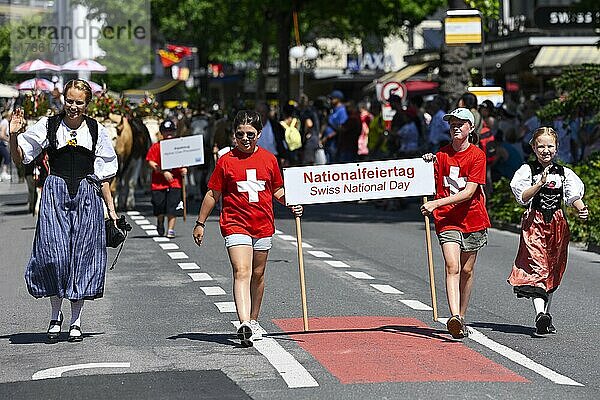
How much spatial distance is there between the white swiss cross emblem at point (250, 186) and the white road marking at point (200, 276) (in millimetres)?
4395

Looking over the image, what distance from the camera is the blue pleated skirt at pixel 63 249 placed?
34.9ft

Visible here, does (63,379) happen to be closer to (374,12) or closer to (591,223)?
(591,223)

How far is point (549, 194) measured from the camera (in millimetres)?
11234

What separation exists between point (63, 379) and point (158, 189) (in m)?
11.5

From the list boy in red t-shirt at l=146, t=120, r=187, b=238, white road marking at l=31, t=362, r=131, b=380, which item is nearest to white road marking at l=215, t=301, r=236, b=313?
white road marking at l=31, t=362, r=131, b=380

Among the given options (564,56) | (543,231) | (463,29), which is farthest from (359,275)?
(564,56)

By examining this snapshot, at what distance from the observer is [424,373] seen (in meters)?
9.13

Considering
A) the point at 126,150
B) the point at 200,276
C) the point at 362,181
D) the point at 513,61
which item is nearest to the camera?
the point at 362,181

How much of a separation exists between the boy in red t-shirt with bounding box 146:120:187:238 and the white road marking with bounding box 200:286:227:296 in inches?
237

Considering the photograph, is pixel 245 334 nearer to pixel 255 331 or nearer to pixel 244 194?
pixel 255 331

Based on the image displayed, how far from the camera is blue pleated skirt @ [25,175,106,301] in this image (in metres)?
10.6

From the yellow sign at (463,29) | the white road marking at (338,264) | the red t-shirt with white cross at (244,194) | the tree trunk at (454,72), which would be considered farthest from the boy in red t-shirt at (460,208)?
the tree trunk at (454,72)

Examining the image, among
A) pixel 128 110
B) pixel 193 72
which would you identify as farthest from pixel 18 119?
pixel 193 72

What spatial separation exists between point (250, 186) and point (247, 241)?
1.26 feet
